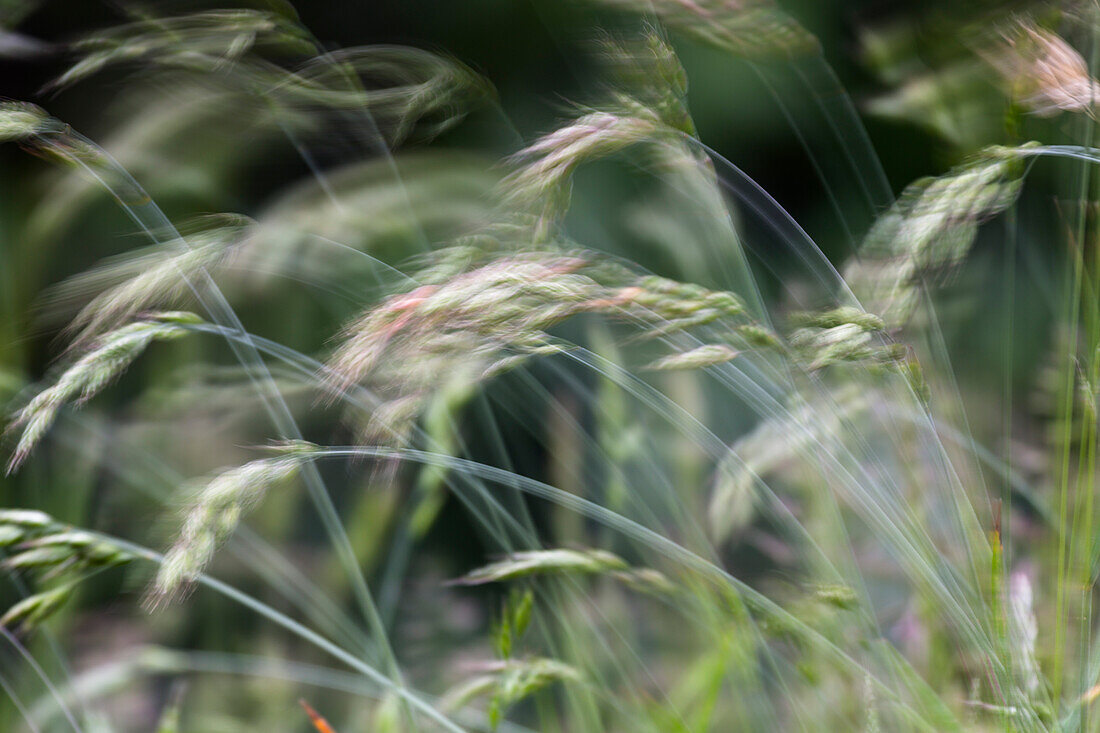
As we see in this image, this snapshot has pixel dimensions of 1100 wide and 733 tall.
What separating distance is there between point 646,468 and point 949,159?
42 cm

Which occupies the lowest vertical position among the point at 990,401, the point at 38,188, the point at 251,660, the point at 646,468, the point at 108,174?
the point at 251,660

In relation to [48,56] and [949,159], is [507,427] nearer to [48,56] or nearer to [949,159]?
[949,159]

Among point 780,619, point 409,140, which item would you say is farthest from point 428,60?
point 780,619

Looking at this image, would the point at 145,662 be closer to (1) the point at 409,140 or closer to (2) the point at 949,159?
(1) the point at 409,140

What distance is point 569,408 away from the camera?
1.13 meters

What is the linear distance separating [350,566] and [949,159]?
67 centimetres

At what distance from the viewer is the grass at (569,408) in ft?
1.84

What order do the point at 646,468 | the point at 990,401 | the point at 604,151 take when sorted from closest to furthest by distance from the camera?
1. the point at 604,151
2. the point at 646,468
3. the point at 990,401

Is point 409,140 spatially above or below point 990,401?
above

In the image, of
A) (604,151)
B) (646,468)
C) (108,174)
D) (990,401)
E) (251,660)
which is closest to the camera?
(604,151)

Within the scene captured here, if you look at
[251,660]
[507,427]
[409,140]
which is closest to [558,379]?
[507,427]

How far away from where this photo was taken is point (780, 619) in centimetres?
58

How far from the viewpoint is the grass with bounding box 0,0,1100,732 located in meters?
0.56

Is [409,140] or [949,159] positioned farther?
[409,140]
